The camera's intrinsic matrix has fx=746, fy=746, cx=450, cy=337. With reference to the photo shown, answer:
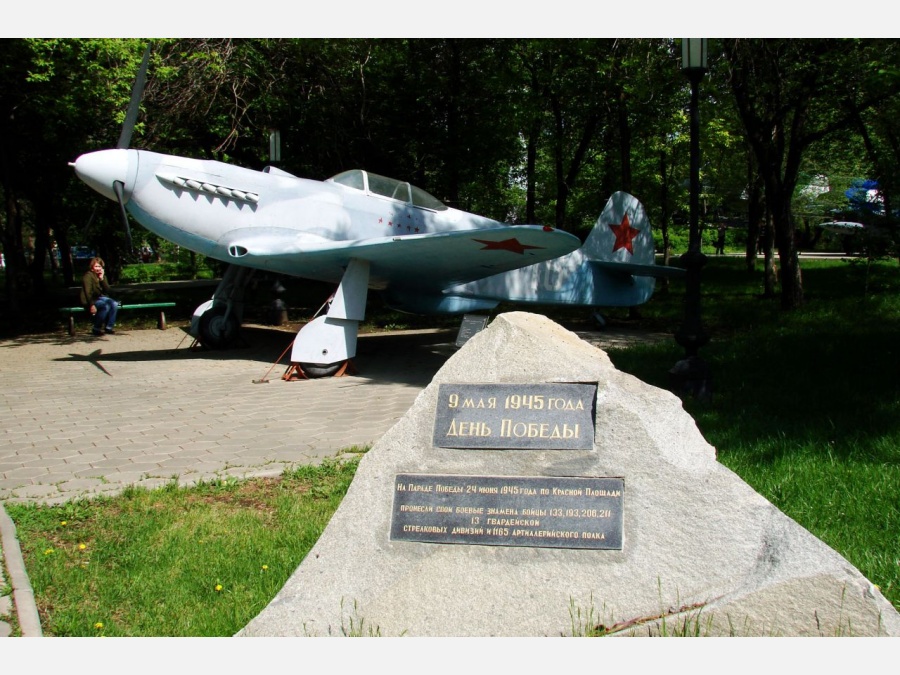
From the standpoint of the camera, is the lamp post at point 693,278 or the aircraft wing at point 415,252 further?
the aircraft wing at point 415,252

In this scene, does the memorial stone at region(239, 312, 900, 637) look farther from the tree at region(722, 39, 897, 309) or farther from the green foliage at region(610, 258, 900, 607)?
the tree at region(722, 39, 897, 309)

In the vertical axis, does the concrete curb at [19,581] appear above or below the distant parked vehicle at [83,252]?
below

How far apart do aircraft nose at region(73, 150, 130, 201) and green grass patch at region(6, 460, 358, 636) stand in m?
6.49

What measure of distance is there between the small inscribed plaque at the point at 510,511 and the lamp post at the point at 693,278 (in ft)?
14.9

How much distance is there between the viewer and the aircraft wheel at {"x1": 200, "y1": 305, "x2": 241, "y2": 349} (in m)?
12.9

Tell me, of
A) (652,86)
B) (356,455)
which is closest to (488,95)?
(652,86)

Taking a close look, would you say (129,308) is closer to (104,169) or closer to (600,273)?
(104,169)

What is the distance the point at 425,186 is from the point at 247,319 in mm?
5741

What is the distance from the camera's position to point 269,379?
10.2 meters

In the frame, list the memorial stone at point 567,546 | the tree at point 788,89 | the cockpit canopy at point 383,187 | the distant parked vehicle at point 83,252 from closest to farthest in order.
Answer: the memorial stone at point 567,546 → the cockpit canopy at point 383,187 → the tree at point 788,89 → the distant parked vehicle at point 83,252

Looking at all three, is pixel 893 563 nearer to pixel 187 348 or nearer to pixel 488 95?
pixel 187 348

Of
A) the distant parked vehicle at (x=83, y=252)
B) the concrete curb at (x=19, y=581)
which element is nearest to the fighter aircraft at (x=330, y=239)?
the concrete curb at (x=19, y=581)

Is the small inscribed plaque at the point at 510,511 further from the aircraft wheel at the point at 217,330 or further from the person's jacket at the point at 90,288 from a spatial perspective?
the person's jacket at the point at 90,288

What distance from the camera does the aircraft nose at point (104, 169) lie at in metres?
10.4
